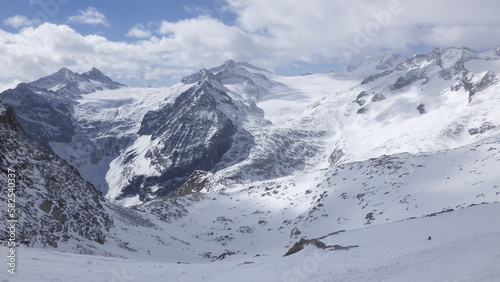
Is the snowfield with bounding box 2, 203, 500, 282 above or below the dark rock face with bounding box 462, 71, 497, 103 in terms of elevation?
below

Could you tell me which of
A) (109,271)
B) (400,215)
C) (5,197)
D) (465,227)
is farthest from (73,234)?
(400,215)

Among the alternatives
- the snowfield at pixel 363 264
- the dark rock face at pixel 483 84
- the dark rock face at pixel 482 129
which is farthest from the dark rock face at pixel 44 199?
the dark rock face at pixel 483 84

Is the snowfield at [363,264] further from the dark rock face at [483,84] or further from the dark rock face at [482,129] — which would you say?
the dark rock face at [483,84]

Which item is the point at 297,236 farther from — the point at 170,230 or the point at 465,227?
the point at 465,227

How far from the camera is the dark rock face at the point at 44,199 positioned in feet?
81.2

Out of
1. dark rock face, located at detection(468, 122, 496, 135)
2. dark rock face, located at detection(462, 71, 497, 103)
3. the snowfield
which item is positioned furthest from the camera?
dark rock face, located at detection(462, 71, 497, 103)

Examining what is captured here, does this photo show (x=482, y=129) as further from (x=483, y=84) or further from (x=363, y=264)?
(x=363, y=264)

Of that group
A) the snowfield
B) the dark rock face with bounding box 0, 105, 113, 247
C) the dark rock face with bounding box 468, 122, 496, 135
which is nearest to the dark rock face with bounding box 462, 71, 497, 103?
the dark rock face with bounding box 468, 122, 496, 135

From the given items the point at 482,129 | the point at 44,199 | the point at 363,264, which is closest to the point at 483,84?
the point at 482,129

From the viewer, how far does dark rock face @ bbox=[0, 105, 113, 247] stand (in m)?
24.8

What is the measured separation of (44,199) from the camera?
1145 inches

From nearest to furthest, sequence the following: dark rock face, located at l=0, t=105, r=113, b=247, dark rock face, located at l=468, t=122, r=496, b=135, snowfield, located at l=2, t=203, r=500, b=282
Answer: snowfield, located at l=2, t=203, r=500, b=282
dark rock face, located at l=0, t=105, r=113, b=247
dark rock face, located at l=468, t=122, r=496, b=135

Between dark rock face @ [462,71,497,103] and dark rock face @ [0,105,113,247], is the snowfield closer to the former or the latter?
dark rock face @ [0,105,113,247]

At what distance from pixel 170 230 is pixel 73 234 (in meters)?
25.8
